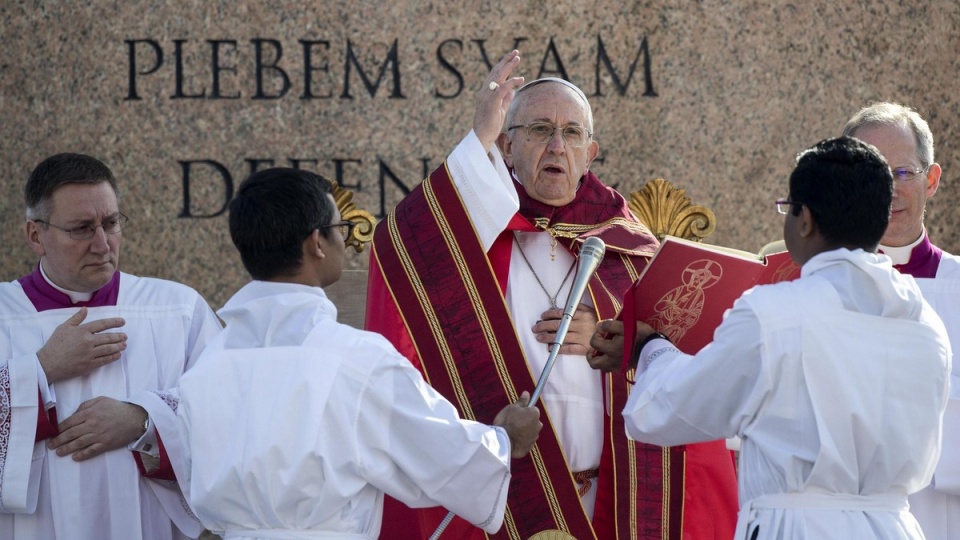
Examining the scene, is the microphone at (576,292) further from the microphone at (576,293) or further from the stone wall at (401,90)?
the stone wall at (401,90)

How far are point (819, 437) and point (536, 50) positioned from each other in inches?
127

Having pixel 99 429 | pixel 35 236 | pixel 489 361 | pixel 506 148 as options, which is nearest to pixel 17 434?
pixel 99 429

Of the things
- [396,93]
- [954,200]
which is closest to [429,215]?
[396,93]

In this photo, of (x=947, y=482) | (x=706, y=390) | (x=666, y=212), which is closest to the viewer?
(x=706, y=390)

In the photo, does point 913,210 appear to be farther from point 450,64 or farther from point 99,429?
point 99,429

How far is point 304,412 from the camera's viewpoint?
336cm

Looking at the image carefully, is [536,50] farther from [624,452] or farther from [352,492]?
[352,492]

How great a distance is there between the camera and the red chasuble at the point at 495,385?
4492 mm

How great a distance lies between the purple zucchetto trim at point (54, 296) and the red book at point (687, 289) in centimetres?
168

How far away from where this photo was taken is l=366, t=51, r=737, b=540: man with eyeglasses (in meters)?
4.50

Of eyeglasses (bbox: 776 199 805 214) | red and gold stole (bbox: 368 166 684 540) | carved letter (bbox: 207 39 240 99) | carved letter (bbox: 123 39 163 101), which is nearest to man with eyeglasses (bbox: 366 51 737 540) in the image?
red and gold stole (bbox: 368 166 684 540)

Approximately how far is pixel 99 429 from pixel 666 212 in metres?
2.07

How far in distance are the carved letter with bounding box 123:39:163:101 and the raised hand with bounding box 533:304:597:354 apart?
2339mm

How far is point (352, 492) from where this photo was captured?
3383 millimetres
